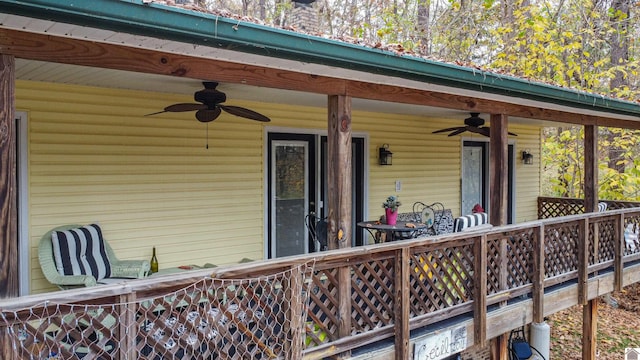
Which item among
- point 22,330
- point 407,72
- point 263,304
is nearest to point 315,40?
point 407,72

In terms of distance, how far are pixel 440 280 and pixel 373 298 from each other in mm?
745

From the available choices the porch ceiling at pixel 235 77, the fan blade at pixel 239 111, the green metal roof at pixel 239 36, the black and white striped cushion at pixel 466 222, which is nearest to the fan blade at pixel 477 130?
the porch ceiling at pixel 235 77

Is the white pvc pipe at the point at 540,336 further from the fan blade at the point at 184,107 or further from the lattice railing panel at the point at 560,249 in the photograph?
the fan blade at the point at 184,107

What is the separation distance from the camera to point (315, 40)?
118 inches

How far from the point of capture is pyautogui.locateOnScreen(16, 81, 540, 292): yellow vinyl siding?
4.46 m

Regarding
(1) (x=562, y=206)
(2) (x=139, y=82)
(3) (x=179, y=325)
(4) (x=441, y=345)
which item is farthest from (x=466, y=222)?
(1) (x=562, y=206)

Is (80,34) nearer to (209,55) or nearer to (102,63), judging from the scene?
(102,63)

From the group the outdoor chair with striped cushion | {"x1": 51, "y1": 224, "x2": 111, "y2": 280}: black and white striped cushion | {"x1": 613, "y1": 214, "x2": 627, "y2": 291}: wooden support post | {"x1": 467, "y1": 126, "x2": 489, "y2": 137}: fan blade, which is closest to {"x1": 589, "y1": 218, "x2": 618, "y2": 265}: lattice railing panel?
{"x1": 613, "y1": 214, "x2": 627, "y2": 291}: wooden support post

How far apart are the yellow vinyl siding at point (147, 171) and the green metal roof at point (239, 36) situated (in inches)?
103

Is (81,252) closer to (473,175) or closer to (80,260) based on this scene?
(80,260)

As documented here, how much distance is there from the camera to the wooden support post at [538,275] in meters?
5.03

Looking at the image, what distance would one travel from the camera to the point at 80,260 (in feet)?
14.2

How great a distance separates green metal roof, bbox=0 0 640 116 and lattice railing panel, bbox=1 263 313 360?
137 centimetres

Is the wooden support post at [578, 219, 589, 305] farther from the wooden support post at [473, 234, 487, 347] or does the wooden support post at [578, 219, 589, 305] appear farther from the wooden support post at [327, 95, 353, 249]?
the wooden support post at [327, 95, 353, 249]
